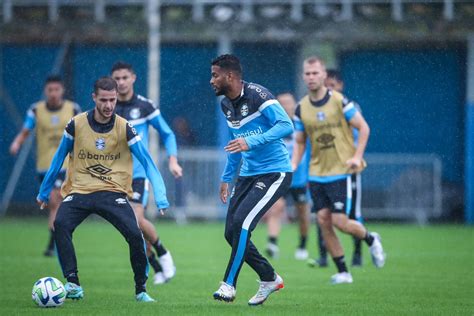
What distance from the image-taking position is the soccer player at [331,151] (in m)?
12.9

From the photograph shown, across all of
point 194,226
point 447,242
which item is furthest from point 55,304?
point 194,226

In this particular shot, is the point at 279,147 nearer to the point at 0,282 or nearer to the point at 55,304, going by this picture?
the point at 55,304

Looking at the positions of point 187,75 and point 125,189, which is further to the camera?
point 187,75

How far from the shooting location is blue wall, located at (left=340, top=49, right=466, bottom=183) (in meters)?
27.3

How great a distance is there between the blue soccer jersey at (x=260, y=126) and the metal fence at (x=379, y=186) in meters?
14.5

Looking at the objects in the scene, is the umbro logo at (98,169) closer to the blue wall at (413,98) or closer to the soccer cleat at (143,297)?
the soccer cleat at (143,297)

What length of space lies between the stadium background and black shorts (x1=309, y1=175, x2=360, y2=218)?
1204cm

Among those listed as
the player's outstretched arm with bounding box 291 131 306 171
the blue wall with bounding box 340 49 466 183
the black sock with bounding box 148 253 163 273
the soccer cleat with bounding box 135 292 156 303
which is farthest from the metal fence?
the soccer cleat with bounding box 135 292 156 303

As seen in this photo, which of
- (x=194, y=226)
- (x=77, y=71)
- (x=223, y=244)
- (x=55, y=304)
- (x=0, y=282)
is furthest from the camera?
(x=77, y=71)

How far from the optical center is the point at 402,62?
1075 inches

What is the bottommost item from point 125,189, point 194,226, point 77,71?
point 194,226

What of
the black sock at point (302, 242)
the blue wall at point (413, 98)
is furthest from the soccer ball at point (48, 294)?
the blue wall at point (413, 98)

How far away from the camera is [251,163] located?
412 inches

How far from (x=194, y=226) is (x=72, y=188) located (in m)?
13.7
